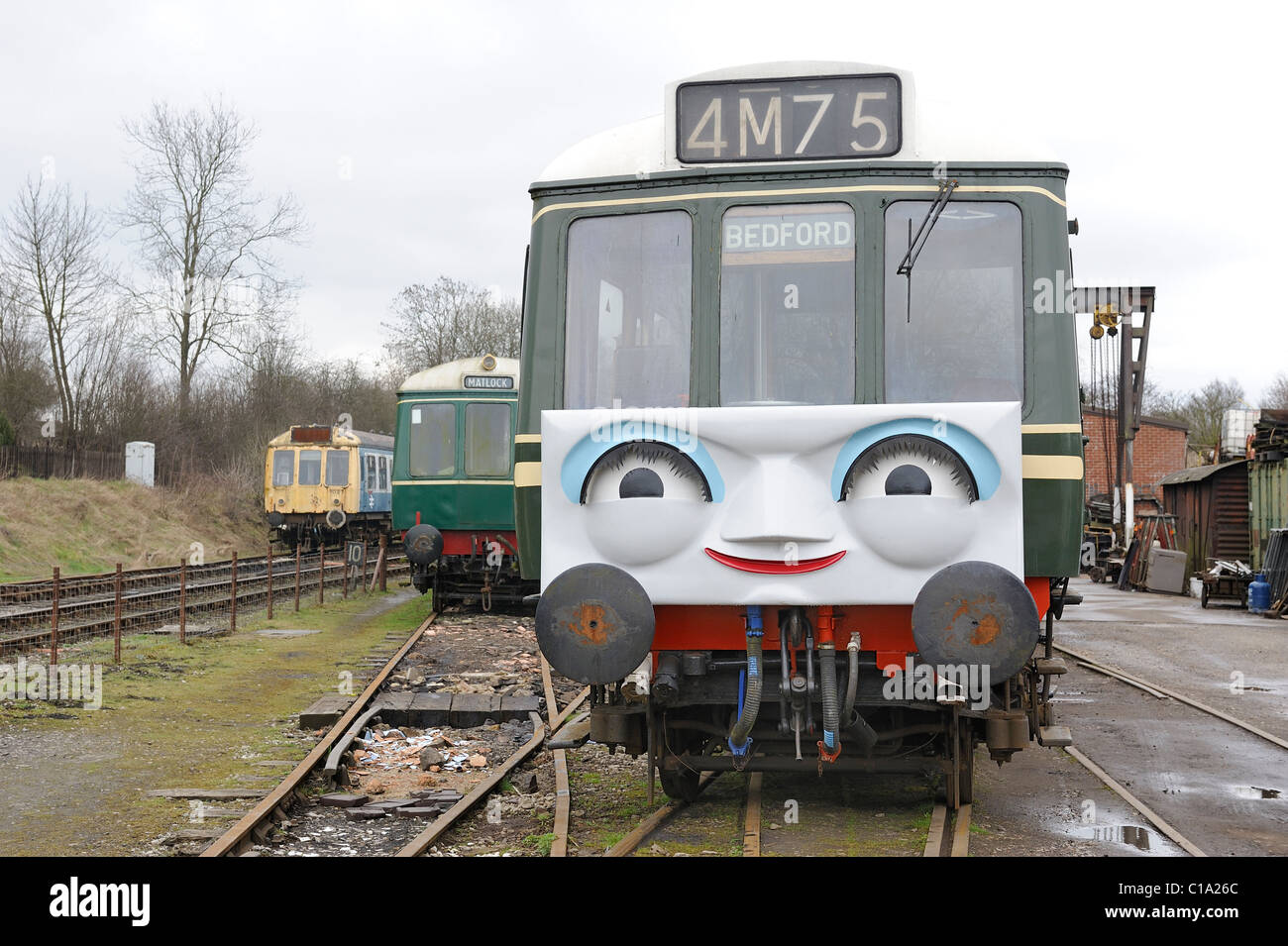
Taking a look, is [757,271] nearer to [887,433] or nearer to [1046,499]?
[887,433]

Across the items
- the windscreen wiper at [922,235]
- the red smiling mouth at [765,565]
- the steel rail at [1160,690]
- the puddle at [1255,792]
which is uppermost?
the windscreen wiper at [922,235]

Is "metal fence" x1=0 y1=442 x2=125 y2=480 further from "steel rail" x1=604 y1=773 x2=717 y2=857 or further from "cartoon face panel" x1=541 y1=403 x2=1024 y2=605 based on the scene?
"cartoon face panel" x1=541 y1=403 x2=1024 y2=605

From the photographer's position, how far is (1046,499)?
5457 mm

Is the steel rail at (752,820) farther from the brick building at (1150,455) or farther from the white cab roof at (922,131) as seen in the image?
the brick building at (1150,455)

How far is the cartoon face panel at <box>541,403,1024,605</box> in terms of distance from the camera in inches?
198

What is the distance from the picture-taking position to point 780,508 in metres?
5.13

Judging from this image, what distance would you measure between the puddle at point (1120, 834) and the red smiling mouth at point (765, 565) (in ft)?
7.50

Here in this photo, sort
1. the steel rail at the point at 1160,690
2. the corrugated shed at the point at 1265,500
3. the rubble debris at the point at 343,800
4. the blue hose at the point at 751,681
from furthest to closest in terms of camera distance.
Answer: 1. the corrugated shed at the point at 1265,500
2. the steel rail at the point at 1160,690
3. the rubble debris at the point at 343,800
4. the blue hose at the point at 751,681

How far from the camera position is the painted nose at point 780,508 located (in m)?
5.12

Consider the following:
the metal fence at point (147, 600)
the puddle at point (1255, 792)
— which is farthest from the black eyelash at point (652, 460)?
the metal fence at point (147, 600)

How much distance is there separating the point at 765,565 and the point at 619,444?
0.81 meters

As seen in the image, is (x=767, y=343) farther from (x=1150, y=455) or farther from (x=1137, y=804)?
(x=1150, y=455)

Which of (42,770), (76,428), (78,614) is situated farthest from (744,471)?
(76,428)
